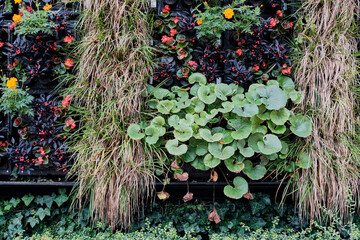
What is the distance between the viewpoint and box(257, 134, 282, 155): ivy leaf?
2010 millimetres

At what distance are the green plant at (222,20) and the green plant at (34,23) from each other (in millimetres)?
1165

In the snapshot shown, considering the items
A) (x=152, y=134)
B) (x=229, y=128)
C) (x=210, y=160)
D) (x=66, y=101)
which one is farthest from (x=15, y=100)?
(x=229, y=128)

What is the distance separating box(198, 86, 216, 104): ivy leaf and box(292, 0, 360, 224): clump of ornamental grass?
0.70 meters

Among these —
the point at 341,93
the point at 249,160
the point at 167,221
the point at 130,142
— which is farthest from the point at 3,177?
the point at 341,93

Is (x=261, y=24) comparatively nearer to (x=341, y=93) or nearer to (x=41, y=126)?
(x=341, y=93)

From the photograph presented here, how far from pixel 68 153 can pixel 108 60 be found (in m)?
0.83

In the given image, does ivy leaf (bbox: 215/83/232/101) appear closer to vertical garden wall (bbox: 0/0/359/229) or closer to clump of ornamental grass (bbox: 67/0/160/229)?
vertical garden wall (bbox: 0/0/359/229)

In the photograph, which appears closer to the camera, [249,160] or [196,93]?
[249,160]

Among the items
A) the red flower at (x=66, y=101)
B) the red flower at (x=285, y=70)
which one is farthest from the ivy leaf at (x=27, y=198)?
the red flower at (x=285, y=70)

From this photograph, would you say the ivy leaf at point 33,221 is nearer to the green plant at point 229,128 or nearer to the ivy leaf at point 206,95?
the green plant at point 229,128

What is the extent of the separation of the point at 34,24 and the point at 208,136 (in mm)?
1591

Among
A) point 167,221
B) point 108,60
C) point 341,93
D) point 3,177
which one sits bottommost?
point 167,221

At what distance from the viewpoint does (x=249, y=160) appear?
7.04ft

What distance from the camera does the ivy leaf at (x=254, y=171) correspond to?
2.12 meters
